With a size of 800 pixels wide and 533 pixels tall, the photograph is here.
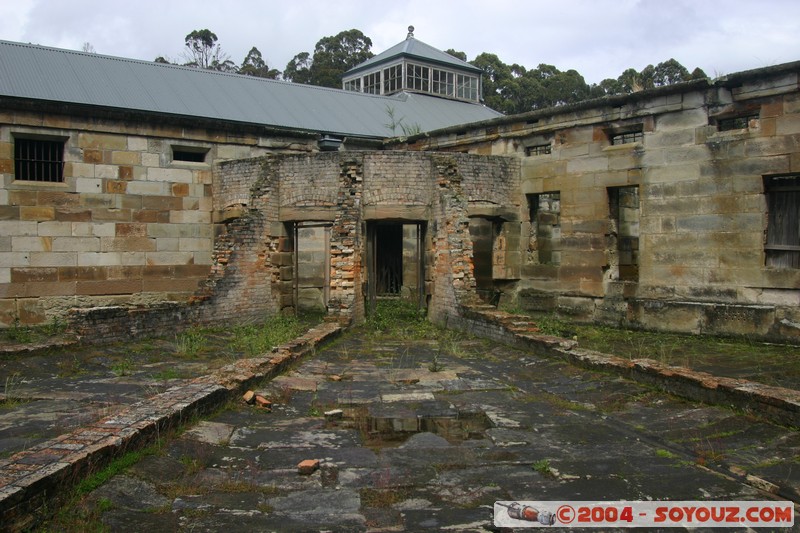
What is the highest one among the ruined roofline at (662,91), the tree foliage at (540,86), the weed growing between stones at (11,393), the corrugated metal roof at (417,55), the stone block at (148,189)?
the tree foliage at (540,86)

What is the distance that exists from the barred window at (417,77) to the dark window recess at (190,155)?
12.9 metres

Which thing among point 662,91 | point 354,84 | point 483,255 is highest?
point 354,84

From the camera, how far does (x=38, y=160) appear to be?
49.1ft

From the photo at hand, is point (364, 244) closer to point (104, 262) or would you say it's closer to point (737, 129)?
point (104, 262)

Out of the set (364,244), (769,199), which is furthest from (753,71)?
(364,244)

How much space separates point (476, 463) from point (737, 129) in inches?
398

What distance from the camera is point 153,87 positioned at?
18094mm

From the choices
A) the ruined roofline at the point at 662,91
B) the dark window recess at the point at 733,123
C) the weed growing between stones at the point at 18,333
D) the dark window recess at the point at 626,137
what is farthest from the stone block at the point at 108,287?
the dark window recess at the point at 733,123

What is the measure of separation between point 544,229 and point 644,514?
1511 centimetres

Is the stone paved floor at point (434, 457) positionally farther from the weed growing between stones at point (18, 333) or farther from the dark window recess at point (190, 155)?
the dark window recess at point (190, 155)

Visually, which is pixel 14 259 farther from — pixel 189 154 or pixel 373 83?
pixel 373 83

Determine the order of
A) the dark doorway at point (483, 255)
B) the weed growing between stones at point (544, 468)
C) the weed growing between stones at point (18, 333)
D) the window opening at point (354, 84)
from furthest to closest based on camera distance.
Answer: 1. the window opening at point (354, 84)
2. the dark doorway at point (483, 255)
3. the weed growing between stones at point (18, 333)
4. the weed growing between stones at point (544, 468)

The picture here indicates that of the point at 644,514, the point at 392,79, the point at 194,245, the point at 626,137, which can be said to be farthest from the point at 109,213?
the point at 392,79

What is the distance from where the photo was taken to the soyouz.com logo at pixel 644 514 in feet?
15.4
